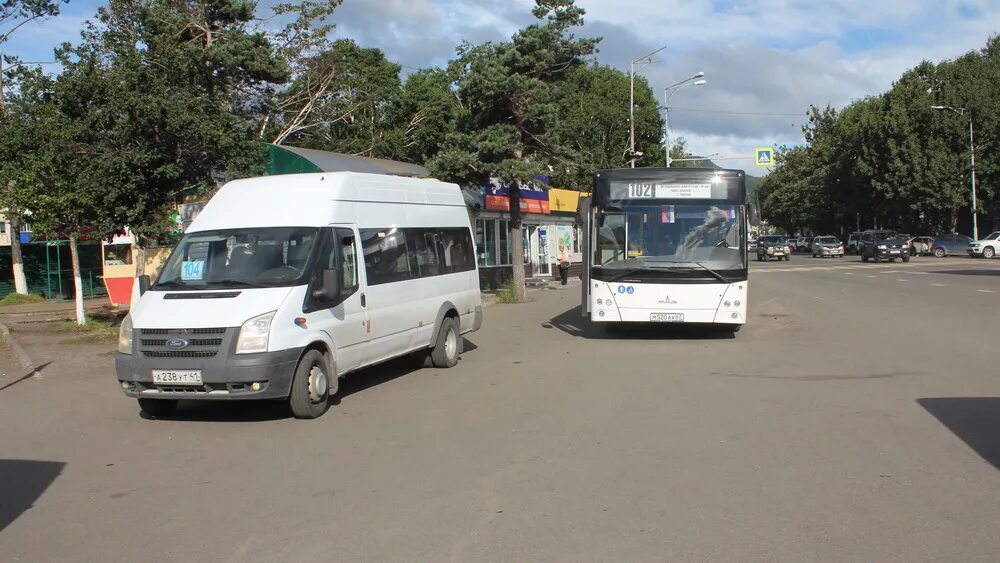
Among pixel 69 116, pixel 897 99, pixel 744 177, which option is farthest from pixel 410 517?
pixel 897 99

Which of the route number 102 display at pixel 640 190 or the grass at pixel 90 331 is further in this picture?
the grass at pixel 90 331

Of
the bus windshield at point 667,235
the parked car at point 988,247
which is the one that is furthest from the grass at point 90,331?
the parked car at point 988,247

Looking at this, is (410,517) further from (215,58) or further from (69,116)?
(215,58)

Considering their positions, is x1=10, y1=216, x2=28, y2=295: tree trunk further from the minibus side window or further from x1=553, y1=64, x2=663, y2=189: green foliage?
x1=553, y1=64, x2=663, y2=189: green foliage

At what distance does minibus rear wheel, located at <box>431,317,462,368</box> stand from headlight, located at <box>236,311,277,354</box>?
3.84m

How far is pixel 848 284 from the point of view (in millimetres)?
27547

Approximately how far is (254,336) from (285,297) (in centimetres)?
52

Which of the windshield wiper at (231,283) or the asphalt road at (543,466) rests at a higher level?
the windshield wiper at (231,283)

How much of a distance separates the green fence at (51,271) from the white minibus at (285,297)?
2356 centimetres

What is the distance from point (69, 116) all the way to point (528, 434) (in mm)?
12660

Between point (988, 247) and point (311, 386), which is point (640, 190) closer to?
point (311, 386)

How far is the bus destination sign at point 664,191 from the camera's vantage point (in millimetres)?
14062

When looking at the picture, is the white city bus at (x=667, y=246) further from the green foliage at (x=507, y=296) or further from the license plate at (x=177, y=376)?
the green foliage at (x=507, y=296)

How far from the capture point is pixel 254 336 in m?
7.86
